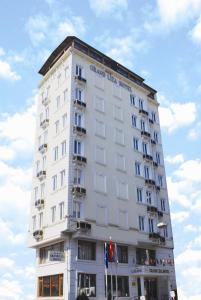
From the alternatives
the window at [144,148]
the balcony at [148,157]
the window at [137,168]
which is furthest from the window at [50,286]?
the window at [144,148]

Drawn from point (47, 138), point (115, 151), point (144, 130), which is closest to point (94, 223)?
point (115, 151)

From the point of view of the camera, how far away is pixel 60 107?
50188 millimetres

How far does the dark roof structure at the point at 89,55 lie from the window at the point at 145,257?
29.0 meters

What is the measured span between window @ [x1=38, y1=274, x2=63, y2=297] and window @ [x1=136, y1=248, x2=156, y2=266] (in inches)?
473

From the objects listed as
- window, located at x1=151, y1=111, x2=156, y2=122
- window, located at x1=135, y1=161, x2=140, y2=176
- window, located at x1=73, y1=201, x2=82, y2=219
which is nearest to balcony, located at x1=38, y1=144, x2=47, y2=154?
window, located at x1=73, y1=201, x2=82, y2=219

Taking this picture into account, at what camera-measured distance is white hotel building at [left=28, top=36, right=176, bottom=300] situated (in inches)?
1650

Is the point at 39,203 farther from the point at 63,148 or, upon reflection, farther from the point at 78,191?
the point at 63,148

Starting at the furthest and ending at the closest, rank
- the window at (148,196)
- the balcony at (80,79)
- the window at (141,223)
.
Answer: the window at (148,196) → the balcony at (80,79) → the window at (141,223)

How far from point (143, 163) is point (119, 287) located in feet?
63.1

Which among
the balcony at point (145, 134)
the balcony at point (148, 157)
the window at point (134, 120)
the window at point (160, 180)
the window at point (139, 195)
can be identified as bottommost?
the window at point (139, 195)

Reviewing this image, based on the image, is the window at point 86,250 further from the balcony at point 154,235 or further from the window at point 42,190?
the balcony at point 154,235

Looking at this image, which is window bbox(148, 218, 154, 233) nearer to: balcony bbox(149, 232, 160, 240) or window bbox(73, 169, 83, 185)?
balcony bbox(149, 232, 160, 240)

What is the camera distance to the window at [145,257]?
48.2 meters

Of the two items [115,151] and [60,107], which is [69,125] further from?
[115,151]
